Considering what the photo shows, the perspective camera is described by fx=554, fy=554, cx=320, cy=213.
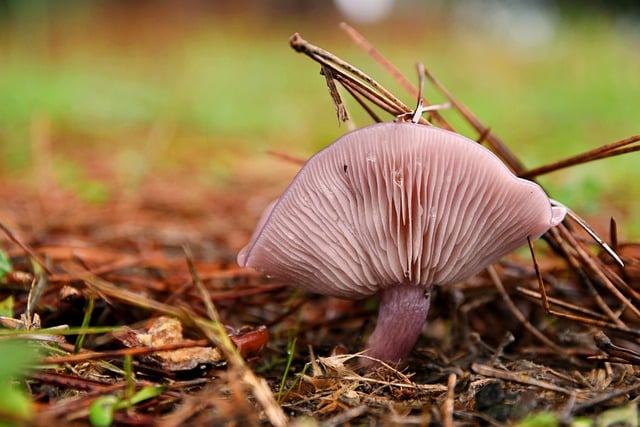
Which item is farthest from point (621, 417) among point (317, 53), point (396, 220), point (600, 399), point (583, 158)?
point (317, 53)

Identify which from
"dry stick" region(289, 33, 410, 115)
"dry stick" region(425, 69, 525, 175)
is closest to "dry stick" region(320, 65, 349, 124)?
"dry stick" region(289, 33, 410, 115)

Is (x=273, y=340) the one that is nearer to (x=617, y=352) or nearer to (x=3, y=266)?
(x=3, y=266)

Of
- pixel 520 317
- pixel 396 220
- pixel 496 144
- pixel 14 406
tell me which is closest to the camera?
pixel 14 406

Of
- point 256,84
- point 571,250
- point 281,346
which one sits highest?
point 256,84

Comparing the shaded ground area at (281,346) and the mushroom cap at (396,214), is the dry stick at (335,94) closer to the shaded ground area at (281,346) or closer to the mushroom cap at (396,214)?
the mushroom cap at (396,214)

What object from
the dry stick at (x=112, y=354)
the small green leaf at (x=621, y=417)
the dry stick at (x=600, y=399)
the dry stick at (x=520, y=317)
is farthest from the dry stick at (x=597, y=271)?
the dry stick at (x=112, y=354)

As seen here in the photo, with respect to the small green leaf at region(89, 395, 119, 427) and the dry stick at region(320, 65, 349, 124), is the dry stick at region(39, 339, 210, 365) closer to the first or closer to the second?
the small green leaf at region(89, 395, 119, 427)
